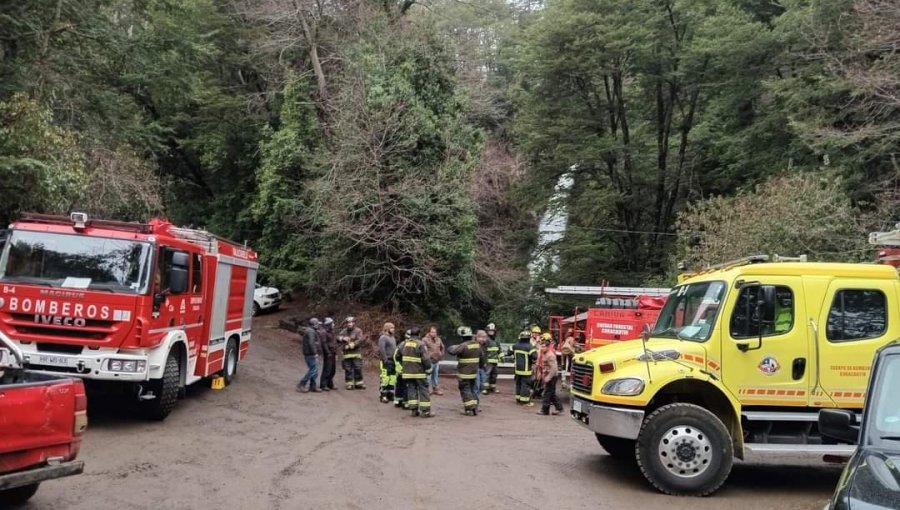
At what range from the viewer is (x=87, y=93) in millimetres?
19750

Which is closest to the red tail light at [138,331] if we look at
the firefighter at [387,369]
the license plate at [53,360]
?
the license plate at [53,360]

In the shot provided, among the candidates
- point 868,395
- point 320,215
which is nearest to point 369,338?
point 320,215

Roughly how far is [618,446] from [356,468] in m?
3.53

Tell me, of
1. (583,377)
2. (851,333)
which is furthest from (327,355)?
(851,333)

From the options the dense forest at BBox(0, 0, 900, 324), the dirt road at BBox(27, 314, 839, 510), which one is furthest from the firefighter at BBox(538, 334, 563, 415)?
the dense forest at BBox(0, 0, 900, 324)

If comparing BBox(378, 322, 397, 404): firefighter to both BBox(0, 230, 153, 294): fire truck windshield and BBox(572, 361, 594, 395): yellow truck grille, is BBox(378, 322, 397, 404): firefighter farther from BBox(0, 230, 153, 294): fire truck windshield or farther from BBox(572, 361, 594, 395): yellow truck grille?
BBox(572, 361, 594, 395): yellow truck grille

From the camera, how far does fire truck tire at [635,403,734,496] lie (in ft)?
26.0

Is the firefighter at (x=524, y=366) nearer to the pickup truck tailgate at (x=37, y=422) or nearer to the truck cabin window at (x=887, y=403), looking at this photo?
the pickup truck tailgate at (x=37, y=422)

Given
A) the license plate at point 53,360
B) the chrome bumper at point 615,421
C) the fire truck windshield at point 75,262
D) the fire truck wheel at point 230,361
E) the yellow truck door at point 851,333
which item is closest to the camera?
the chrome bumper at point 615,421

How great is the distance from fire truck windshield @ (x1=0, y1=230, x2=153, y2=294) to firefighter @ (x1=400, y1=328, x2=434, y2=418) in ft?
15.8

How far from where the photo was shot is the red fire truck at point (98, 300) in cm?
1005

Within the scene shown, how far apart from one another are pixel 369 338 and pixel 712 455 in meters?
15.3

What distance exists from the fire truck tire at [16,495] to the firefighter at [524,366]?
1069 centimetres

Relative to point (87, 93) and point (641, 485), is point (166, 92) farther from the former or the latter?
point (641, 485)
